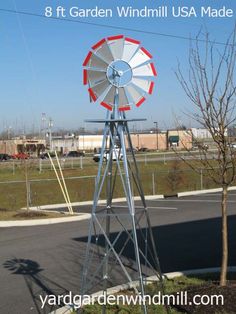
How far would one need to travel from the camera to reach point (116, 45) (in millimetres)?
5555

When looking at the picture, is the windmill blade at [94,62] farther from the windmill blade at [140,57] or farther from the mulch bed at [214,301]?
the mulch bed at [214,301]

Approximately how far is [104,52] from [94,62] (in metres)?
0.15

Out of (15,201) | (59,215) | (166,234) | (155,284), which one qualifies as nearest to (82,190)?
(15,201)

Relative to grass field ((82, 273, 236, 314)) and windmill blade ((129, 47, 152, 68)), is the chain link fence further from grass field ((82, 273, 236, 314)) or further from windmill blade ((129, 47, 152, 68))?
windmill blade ((129, 47, 152, 68))

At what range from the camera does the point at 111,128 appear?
5.65m

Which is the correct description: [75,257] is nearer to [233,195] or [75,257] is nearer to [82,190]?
[233,195]

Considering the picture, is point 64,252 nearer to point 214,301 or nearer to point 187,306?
point 187,306

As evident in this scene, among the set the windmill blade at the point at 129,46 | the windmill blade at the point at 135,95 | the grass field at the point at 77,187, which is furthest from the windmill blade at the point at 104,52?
the grass field at the point at 77,187

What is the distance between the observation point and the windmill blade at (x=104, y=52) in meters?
5.54

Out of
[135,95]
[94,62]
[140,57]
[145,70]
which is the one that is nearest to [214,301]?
[135,95]

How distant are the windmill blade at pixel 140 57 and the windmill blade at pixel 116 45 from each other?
0.48ft

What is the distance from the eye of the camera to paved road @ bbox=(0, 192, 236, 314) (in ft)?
24.8

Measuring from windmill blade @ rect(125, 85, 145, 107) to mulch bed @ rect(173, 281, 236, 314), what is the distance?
7.77 feet

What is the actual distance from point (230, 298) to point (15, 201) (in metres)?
19.1
